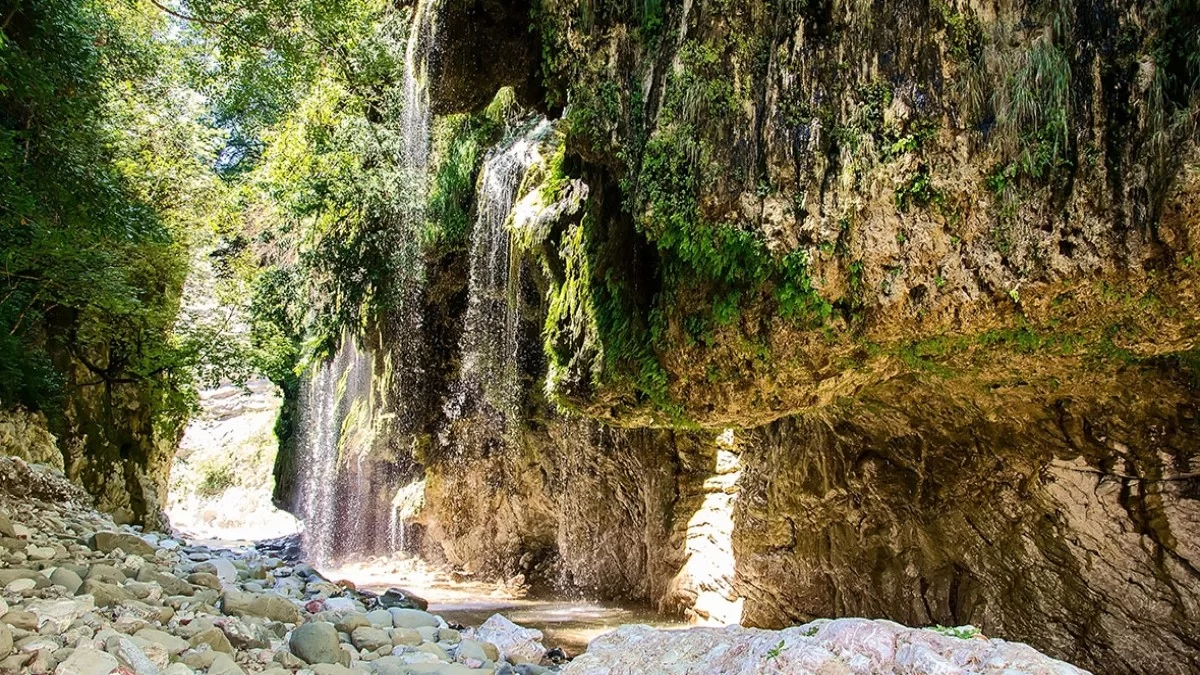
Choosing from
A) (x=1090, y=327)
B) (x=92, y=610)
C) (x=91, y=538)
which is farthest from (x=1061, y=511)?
(x=91, y=538)

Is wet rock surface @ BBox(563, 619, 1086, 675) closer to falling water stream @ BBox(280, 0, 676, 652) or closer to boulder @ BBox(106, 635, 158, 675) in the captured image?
boulder @ BBox(106, 635, 158, 675)

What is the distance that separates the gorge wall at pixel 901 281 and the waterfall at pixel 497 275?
407 centimetres

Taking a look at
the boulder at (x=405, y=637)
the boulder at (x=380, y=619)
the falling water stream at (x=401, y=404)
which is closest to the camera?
the boulder at (x=405, y=637)

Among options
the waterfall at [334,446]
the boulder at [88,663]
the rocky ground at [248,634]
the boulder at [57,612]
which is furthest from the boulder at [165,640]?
the waterfall at [334,446]

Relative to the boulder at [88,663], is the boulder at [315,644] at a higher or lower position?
lower

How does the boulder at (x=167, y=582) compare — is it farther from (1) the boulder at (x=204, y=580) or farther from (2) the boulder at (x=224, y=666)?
(2) the boulder at (x=224, y=666)

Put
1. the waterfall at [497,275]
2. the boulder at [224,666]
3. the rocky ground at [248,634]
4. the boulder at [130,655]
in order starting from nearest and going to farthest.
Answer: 1. the rocky ground at [248,634]
2. the boulder at [130,655]
3. the boulder at [224,666]
4. the waterfall at [497,275]

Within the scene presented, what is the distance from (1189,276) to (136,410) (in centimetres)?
1503

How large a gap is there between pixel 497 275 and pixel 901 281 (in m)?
9.61

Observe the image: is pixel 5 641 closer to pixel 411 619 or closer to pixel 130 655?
pixel 130 655

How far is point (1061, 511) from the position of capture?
6617 millimetres

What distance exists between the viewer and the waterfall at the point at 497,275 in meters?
14.0

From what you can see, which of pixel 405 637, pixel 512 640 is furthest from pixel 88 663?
pixel 512 640

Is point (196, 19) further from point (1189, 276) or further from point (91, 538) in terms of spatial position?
point (1189, 276)
